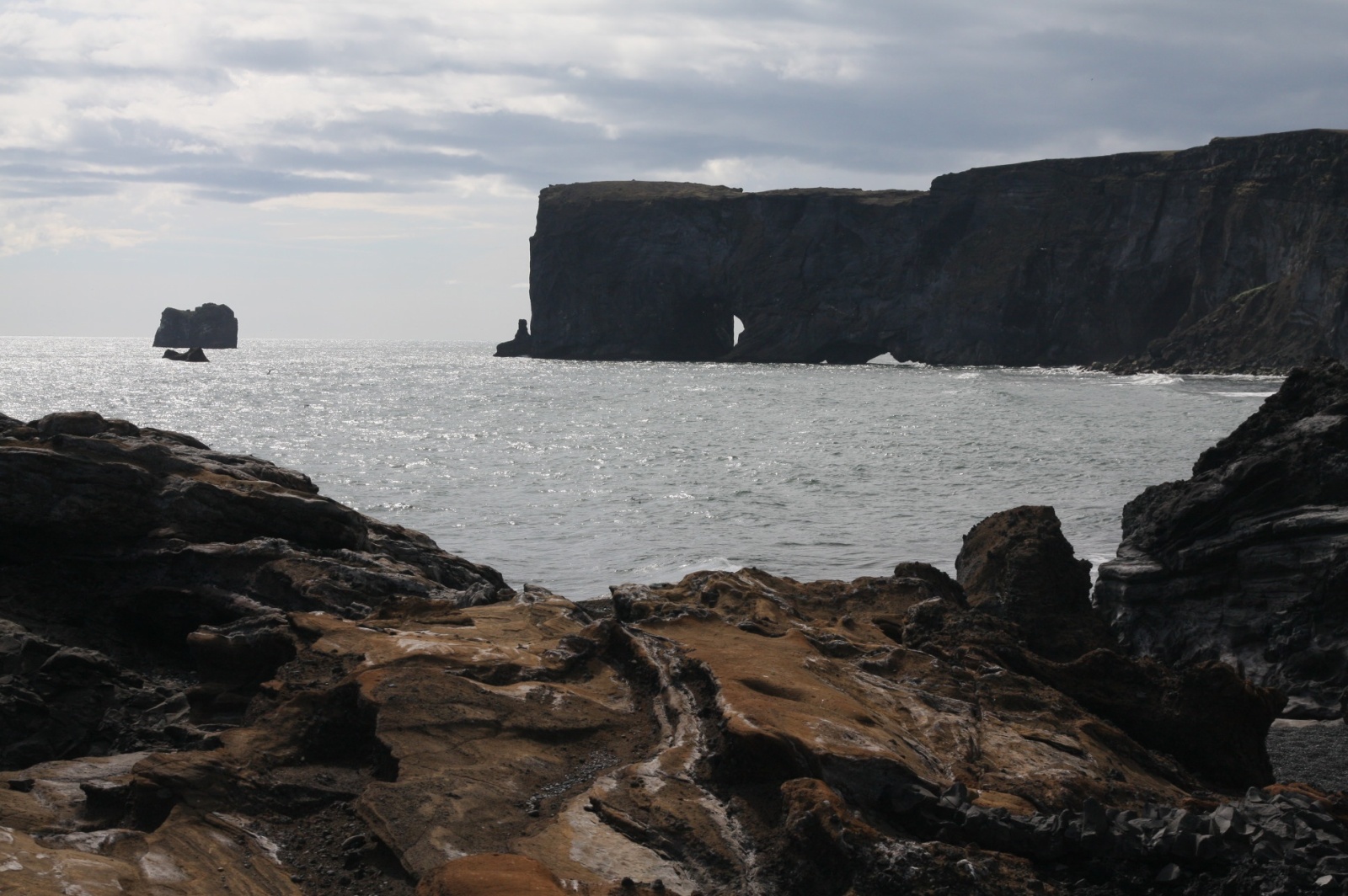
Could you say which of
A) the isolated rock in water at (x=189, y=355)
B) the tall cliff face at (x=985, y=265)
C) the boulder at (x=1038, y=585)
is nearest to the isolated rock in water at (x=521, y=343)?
the tall cliff face at (x=985, y=265)

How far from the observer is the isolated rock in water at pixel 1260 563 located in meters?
14.6

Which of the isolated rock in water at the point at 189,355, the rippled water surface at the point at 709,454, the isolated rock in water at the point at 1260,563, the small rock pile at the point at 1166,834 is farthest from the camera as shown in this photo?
the isolated rock in water at the point at 189,355

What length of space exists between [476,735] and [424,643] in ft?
5.53

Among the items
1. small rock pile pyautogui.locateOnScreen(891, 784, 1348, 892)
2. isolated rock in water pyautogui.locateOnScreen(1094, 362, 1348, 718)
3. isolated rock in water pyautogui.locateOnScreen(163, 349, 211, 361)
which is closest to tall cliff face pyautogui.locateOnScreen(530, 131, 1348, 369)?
isolated rock in water pyautogui.locateOnScreen(163, 349, 211, 361)

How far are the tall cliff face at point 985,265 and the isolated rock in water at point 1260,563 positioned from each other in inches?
3525

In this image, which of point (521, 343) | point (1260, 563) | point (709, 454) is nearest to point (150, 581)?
Result: point (1260, 563)

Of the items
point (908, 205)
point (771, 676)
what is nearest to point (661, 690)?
point (771, 676)

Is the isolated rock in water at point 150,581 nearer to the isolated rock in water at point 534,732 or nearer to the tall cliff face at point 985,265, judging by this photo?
the isolated rock in water at point 534,732

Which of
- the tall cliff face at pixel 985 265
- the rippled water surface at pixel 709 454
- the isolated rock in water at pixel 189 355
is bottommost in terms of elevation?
the rippled water surface at pixel 709 454

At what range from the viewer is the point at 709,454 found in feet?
157

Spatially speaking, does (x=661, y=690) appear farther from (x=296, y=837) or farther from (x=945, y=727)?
(x=296, y=837)

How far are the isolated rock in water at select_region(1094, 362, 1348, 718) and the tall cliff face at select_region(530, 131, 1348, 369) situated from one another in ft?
294

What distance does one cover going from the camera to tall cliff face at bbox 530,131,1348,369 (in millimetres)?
106812

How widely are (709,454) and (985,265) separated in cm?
8966
